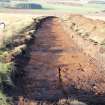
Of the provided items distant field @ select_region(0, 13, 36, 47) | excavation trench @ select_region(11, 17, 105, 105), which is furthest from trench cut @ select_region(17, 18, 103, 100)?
distant field @ select_region(0, 13, 36, 47)

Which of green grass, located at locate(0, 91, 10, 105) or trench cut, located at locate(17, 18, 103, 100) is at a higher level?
green grass, located at locate(0, 91, 10, 105)

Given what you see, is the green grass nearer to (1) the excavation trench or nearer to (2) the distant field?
(1) the excavation trench

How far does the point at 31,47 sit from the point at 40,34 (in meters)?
8.30

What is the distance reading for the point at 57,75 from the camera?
1988 cm

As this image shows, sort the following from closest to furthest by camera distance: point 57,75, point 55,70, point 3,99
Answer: point 3,99, point 57,75, point 55,70

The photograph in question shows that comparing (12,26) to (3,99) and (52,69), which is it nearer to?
(52,69)

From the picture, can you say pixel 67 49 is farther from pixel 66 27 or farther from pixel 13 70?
pixel 66 27

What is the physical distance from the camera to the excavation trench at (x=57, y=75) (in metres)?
16.8

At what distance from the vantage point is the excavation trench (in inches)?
661

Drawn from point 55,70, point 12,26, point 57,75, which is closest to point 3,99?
point 57,75

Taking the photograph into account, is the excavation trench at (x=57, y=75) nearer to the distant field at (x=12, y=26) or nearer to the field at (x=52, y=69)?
the field at (x=52, y=69)

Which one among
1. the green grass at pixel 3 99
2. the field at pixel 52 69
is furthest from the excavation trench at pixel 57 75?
the green grass at pixel 3 99

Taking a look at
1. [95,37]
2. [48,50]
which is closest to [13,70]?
[48,50]

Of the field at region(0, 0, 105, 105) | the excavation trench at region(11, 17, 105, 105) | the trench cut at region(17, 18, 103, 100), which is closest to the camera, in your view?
the field at region(0, 0, 105, 105)
